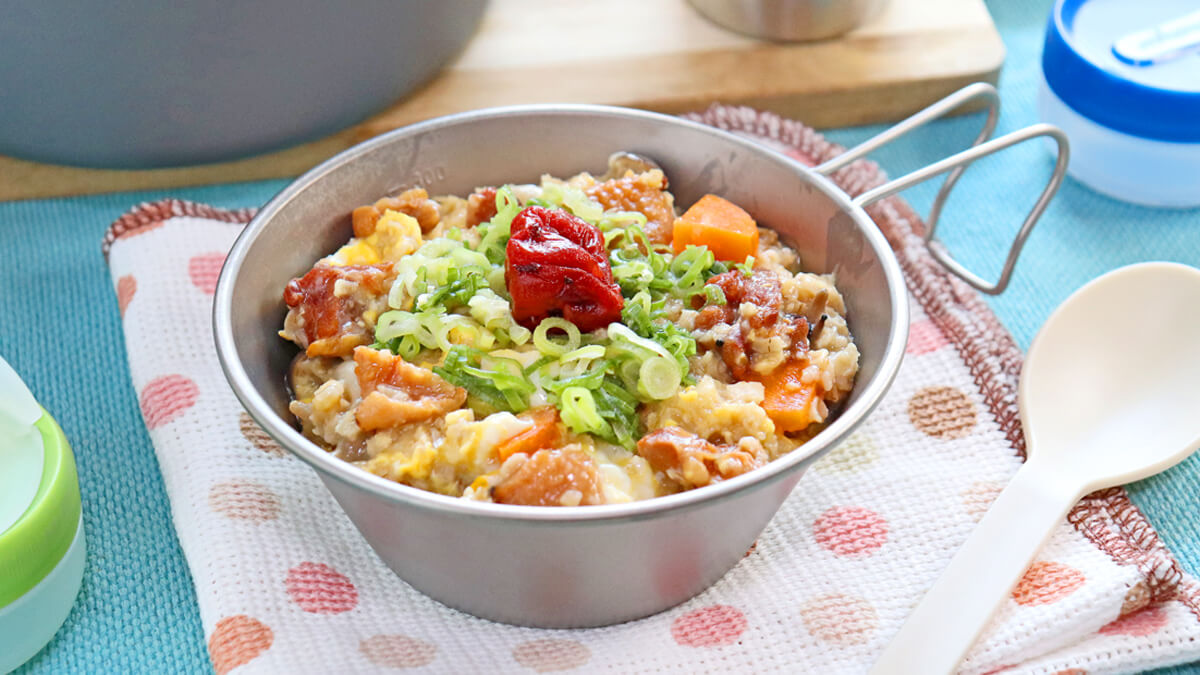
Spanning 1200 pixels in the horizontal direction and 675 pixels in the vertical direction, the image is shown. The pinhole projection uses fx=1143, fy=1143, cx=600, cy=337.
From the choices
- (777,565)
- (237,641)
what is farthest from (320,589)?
(777,565)

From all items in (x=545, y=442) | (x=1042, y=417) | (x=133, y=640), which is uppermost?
(x=545, y=442)


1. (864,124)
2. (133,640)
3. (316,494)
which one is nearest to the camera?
(133,640)

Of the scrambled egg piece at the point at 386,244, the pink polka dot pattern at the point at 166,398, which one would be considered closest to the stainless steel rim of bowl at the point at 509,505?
the scrambled egg piece at the point at 386,244

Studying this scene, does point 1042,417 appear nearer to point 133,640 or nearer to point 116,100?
point 133,640

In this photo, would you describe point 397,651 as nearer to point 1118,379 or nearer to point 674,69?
point 1118,379

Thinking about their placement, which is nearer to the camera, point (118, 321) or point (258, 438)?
point (258, 438)

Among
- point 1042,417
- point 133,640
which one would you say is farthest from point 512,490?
point 1042,417

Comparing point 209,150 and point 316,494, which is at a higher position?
point 209,150
